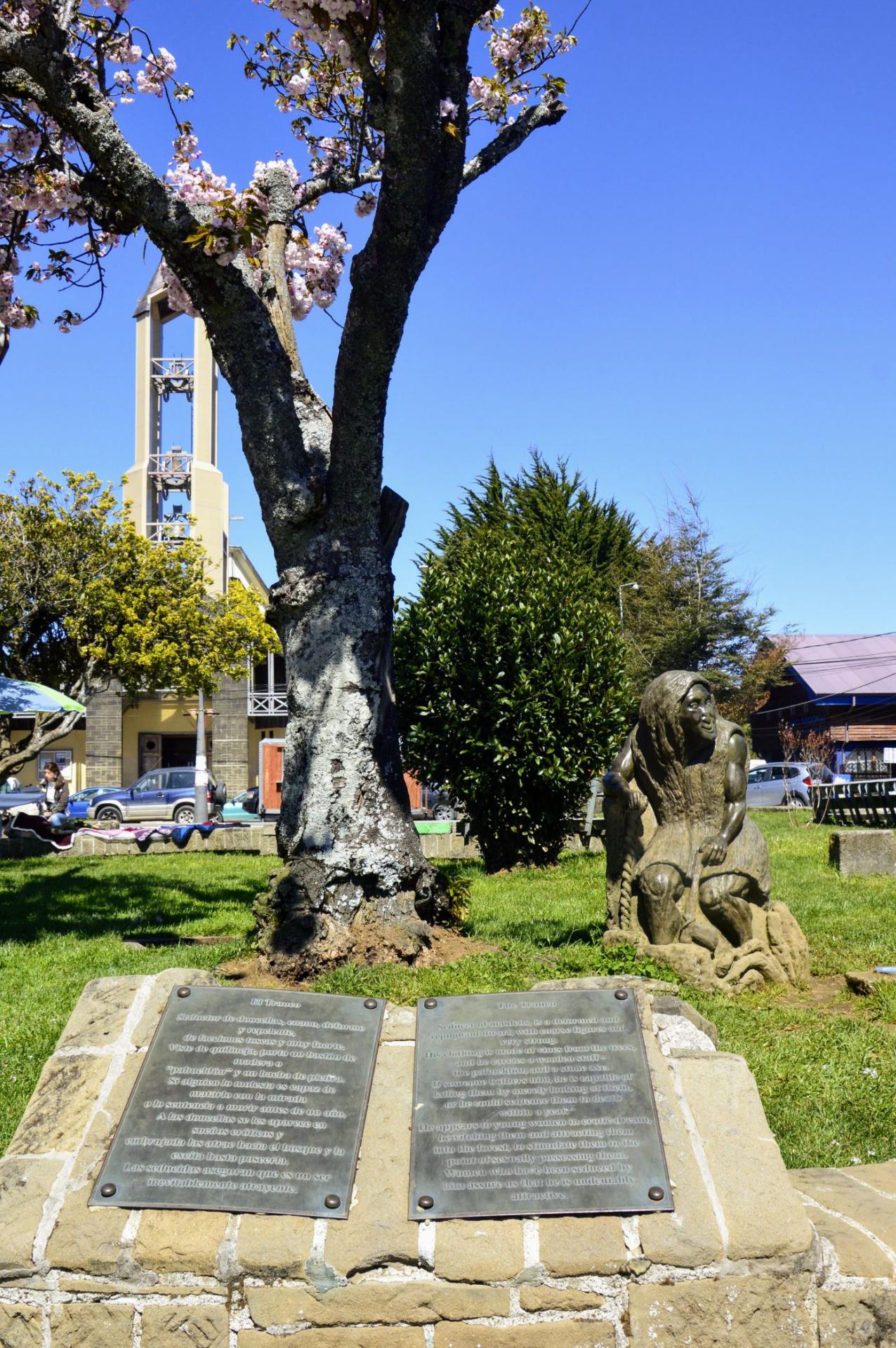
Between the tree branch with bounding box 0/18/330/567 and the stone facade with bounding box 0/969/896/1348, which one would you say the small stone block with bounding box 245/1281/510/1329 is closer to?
the stone facade with bounding box 0/969/896/1348

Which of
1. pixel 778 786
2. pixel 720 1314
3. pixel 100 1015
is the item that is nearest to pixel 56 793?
pixel 778 786

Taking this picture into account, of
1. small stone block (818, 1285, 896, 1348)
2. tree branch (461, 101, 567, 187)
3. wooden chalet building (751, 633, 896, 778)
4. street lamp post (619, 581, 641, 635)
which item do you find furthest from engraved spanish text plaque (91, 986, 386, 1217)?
wooden chalet building (751, 633, 896, 778)

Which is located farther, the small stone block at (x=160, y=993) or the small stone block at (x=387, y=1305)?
the small stone block at (x=160, y=993)

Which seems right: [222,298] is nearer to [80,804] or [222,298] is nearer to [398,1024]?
[398,1024]

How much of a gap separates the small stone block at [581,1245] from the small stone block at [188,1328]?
946 mm

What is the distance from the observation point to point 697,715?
6.72 metres

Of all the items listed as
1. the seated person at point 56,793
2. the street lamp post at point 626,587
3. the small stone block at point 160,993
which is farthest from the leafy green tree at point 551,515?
the small stone block at point 160,993

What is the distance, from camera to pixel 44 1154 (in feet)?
11.2

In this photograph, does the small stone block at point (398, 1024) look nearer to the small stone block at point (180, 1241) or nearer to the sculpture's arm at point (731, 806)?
the small stone block at point (180, 1241)

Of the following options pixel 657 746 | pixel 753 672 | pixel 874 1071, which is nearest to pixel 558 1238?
pixel 874 1071

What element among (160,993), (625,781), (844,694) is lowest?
(160,993)

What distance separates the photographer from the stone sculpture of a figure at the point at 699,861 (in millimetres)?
6648

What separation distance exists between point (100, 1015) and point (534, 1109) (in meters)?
1.62

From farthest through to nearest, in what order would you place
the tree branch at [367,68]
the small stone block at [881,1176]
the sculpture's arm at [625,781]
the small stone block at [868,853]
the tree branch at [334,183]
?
the small stone block at [868,853] → the tree branch at [334,183] → the sculpture's arm at [625,781] → the tree branch at [367,68] → the small stone block at [881,1176]
